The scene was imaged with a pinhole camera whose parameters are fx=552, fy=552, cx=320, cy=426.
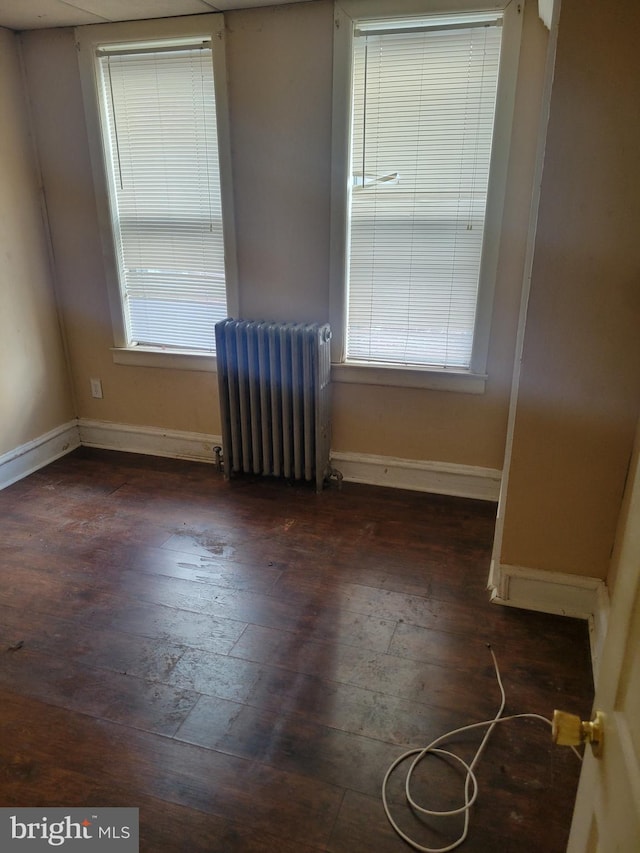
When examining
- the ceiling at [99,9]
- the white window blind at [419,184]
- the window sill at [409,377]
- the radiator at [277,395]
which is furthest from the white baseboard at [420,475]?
the ceiling at [99,9]

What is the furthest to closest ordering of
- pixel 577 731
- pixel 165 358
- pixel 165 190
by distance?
pixel 165 358 → pixel 165 190 → pixel 577 731

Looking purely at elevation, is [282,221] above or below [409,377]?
above

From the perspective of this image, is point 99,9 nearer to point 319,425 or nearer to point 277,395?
point 277,395

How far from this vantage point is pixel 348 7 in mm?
2518

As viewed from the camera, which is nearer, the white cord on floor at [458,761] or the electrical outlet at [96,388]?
the white cord on floor at [458,761]

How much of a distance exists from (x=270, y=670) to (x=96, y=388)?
2440 mm

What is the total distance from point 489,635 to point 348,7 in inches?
109

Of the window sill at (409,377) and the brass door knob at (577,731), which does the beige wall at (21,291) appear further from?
the brass door knob at (577,731)

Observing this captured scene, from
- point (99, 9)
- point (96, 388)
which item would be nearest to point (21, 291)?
point (96, 388)

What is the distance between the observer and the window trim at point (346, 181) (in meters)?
2.40

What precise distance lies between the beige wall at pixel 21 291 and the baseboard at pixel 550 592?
282 cm

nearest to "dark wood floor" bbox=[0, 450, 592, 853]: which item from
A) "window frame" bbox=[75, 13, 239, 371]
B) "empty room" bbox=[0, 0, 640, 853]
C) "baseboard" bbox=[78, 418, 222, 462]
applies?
"empty room" bbox=[0, 0, 640, 853]

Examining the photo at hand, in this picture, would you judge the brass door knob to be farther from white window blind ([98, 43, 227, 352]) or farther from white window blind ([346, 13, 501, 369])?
white window blind ([98, 43, 227, 352])

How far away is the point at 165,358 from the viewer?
3398 mm
